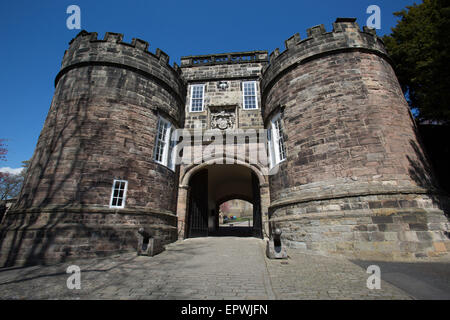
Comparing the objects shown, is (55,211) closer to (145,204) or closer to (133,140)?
(145,204)

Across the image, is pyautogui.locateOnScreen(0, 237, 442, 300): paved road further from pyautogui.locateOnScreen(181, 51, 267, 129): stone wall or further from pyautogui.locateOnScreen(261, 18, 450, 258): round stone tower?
pyautogui.locateOnScreen(181, 51, 267, 129): stone wall

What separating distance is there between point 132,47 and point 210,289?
10.2 meters

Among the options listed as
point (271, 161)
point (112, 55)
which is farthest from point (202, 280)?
point (112, 55)

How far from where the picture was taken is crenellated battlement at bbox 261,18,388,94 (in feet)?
26.5

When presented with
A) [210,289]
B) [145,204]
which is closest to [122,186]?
[145,204]

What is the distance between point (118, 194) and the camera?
24.7ft

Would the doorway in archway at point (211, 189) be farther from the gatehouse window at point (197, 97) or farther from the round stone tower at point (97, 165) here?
the gatehouse window at point (197, 97)

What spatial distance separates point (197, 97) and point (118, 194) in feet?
25.5

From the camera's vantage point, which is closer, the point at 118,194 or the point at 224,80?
the point at 118,194

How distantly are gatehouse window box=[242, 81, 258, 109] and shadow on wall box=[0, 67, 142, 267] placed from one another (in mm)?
7104

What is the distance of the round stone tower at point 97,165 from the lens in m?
6.33

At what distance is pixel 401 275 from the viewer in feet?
13.5

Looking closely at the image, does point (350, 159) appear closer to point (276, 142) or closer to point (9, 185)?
point (276, 142)

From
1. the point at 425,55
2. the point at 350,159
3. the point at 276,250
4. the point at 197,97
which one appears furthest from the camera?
the point at 197,97
